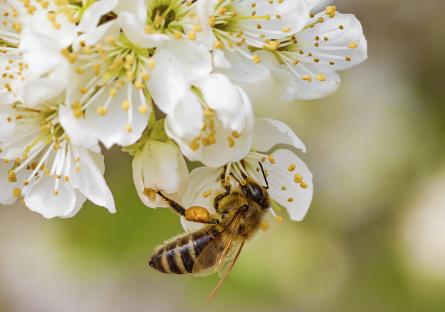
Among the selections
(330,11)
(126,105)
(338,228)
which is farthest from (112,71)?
(338,228)

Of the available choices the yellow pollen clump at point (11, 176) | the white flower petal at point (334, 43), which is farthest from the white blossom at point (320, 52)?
the yellow pollen clump at point (11, 176)

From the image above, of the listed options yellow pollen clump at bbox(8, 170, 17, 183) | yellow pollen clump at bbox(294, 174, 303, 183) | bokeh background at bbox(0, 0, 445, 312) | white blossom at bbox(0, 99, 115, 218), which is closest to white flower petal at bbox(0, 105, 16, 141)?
white blossom at bbox(0, 99, 115, 218)

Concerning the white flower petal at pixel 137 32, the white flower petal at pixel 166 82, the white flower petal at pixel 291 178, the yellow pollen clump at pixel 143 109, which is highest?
the white flower petal at pixel 137 32

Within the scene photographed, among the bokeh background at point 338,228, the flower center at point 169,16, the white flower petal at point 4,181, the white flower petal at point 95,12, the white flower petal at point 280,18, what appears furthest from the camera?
the bokeh background at point 338,228

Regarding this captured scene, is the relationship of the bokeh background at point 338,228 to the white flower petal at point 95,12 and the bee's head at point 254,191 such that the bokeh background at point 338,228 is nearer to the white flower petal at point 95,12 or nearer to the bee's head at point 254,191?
the bee's head at point 254,191

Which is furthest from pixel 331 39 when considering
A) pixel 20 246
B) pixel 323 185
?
pixel 20 246

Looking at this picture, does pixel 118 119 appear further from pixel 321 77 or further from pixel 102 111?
pixel 321 77

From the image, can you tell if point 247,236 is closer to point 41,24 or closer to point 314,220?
point 41,24
